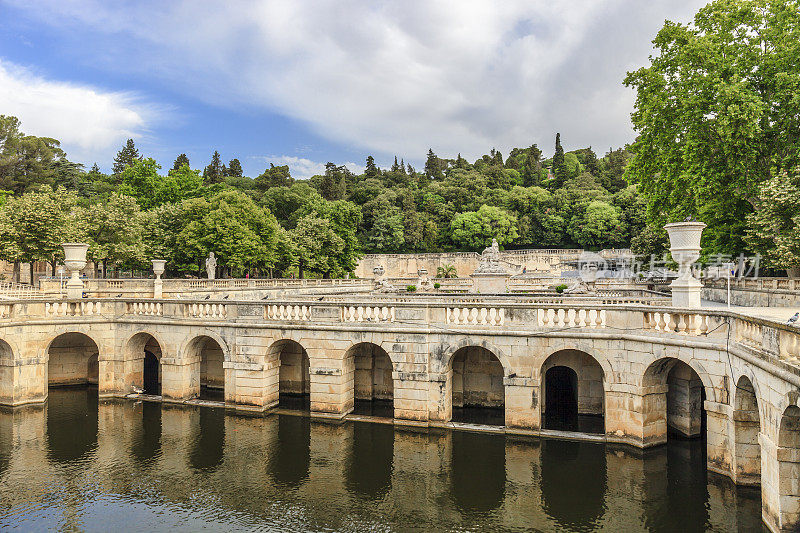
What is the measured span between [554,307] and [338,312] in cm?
707

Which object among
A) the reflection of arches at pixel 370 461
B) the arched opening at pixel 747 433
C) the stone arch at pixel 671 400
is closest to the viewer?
the arched opening at pixel 747 433

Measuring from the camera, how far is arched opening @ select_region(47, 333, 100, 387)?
21672 mm

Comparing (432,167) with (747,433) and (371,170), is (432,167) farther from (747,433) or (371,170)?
(747,433)

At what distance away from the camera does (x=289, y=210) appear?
255ft

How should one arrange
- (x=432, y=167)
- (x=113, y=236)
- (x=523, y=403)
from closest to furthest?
(x=523, y=403), (x=113, y=236), (x=432, y=167)

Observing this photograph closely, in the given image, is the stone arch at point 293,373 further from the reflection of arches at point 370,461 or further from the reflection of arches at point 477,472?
the reflection of arches at point 477,472

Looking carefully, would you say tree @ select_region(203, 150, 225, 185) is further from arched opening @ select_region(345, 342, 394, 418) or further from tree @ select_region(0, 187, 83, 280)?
arched opening @ select_region(345, 342, 394, 418)

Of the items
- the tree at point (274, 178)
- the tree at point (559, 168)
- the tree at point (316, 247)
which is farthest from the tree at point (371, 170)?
the tree at point (316, 247)

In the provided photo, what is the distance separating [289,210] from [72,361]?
57.2 meters

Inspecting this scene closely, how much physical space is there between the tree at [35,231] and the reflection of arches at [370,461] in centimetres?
2927

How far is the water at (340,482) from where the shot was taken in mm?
10406

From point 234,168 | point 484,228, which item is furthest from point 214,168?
point 484,228

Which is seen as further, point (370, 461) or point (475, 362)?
point (475, 362)

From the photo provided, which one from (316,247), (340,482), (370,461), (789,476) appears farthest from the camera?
(316,247)
